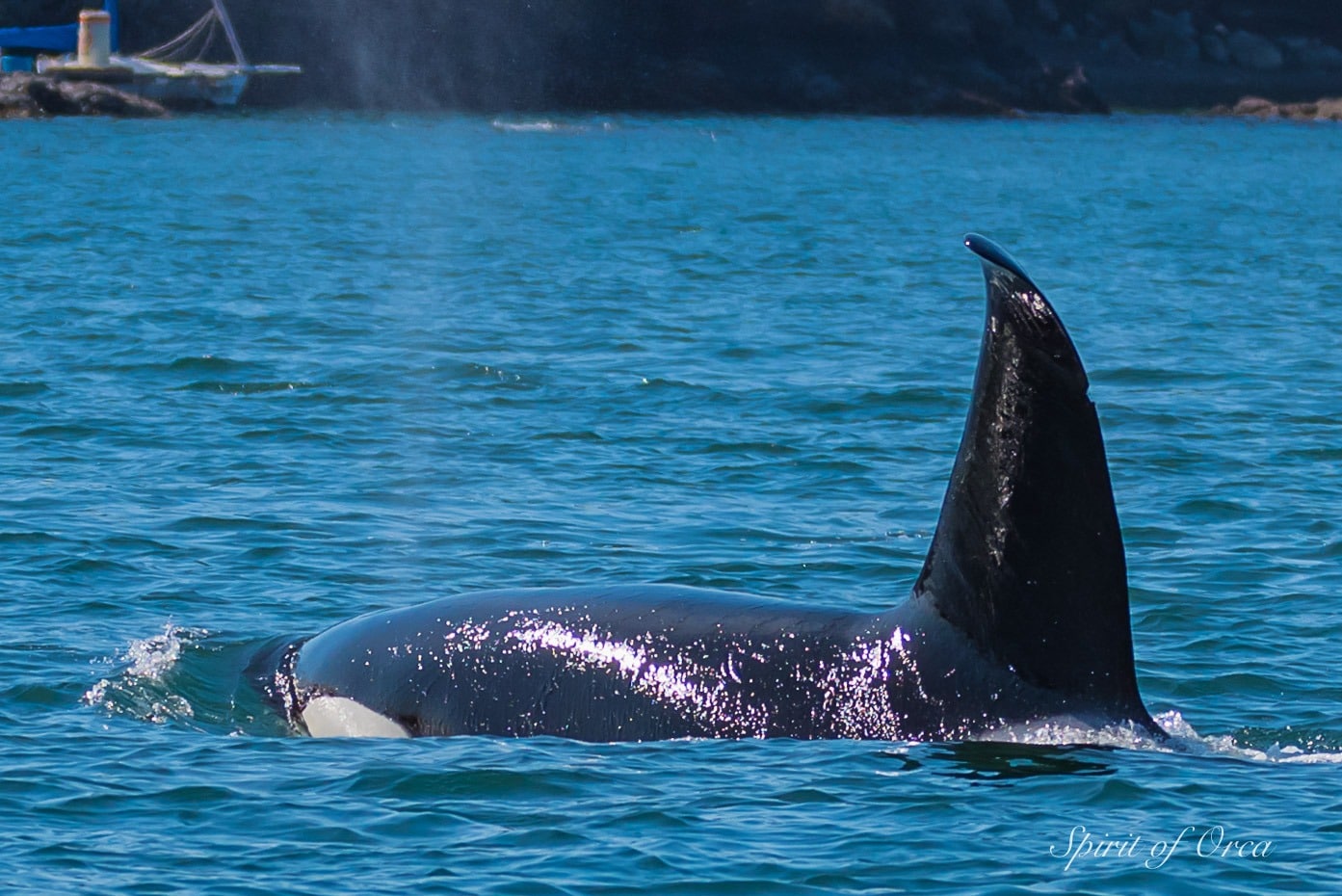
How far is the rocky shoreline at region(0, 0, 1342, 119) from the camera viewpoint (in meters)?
102

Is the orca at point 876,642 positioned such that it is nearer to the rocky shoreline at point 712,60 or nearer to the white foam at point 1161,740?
the white foam at point 1161,740

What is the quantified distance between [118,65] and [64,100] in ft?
12.2

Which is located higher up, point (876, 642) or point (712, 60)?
point (712, 60)

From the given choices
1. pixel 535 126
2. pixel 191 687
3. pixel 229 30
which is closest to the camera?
pixel 191 687

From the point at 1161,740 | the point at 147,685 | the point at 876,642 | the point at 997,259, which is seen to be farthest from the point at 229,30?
the point at 997,259

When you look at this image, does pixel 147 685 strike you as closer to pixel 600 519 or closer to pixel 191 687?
pixel 191 687

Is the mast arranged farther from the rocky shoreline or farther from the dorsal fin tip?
the dorsal fin tip

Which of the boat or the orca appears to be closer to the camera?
the orca

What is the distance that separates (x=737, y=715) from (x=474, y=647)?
1289 millimetres

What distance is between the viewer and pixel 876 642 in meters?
8.01

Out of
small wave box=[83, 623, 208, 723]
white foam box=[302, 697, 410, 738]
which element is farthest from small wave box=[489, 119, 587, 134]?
white foam box=[302, 697, 410, 738]

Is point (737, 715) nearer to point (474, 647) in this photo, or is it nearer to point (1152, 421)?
point (474, 647)

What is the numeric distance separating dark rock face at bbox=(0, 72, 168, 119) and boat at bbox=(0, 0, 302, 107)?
3.12 feet

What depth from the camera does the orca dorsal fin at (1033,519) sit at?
723 centimetres
